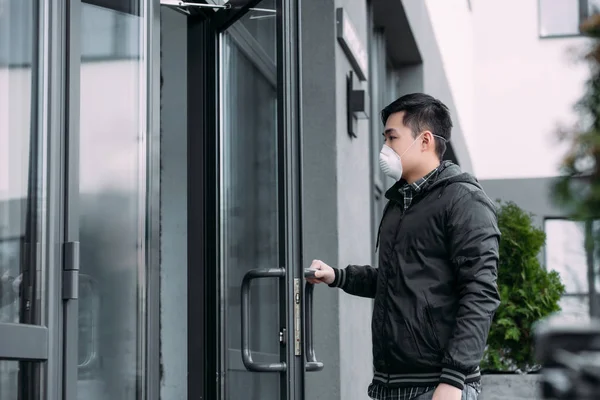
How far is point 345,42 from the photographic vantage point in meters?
4.76

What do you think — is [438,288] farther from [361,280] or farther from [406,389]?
[361,280]

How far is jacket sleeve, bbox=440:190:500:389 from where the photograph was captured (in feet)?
8.32

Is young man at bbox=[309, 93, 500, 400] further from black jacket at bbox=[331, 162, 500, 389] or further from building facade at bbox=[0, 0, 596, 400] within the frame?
building facade at bbox=[0, 0, 596, 400]

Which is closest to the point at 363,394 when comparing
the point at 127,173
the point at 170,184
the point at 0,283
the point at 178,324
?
the point at 178,324

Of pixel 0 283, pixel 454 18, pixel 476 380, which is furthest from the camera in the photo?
pixel 454 18

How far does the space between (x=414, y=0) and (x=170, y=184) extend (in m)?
4.12

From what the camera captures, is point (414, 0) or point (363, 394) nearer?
point (363, 394)

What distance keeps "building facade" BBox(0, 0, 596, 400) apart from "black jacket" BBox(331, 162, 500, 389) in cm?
33

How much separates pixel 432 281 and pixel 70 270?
98 centimetres

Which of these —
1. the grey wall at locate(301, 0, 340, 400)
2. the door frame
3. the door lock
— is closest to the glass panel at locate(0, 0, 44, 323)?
the door lock

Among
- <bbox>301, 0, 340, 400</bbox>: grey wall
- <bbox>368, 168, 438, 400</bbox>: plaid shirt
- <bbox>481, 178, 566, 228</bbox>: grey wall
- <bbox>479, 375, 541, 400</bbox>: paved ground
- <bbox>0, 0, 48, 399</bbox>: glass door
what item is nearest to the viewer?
<bbox>0, 0, 48, 399</bbox>: glass door

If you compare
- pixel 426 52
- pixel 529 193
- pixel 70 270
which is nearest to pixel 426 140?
pixel 70 270

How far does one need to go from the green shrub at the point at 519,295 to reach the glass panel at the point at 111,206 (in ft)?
16.1

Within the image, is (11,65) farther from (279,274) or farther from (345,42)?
(345,42)
